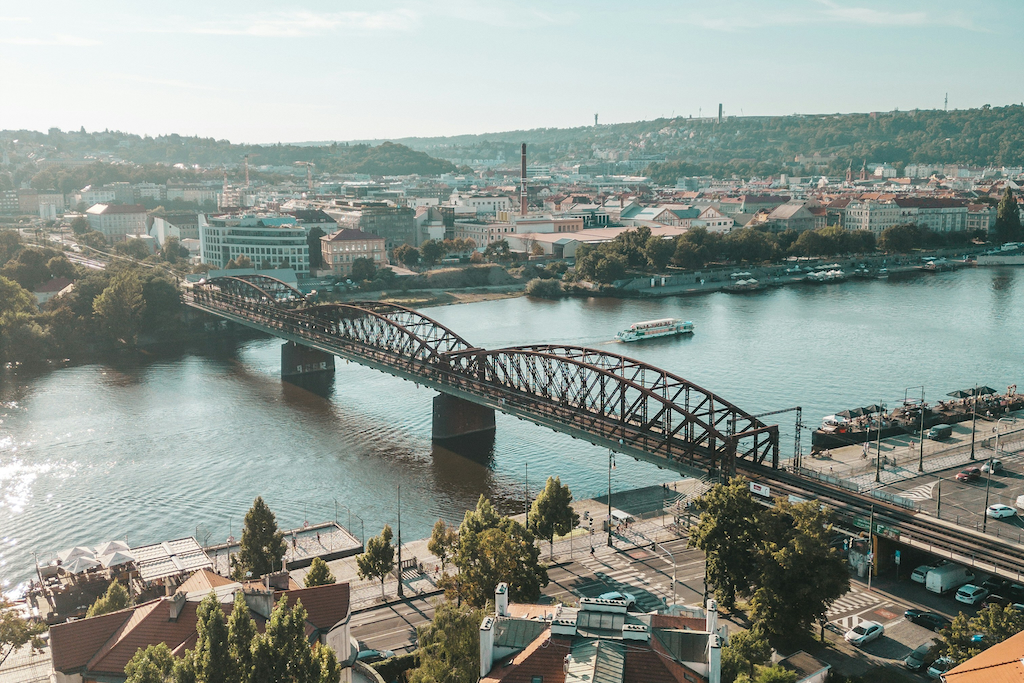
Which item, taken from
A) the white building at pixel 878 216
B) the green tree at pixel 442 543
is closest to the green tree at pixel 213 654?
the green tree at pixel 442 543

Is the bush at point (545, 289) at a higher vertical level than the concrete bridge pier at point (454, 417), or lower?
higher

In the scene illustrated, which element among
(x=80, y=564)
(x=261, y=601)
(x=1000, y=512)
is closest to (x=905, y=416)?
(x=1000, y=512)

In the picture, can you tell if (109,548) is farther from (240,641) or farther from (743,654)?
(743,654)

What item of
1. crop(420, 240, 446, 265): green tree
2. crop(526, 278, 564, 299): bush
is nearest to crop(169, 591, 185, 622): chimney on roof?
crop(526, 278, 564, 299): bush

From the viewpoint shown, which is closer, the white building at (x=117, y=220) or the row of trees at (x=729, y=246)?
the row of trees at (x=729, y=246)

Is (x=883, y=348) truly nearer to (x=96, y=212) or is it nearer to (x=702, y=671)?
(x=702, y=671)

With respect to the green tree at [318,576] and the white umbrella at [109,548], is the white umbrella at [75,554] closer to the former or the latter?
the white umbrella at [109,548]

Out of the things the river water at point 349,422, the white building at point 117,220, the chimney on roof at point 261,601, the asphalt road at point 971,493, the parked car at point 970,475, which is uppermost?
the white building at point 117,220

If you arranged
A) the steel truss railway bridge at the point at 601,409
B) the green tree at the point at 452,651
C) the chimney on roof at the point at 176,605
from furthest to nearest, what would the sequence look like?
the steel truss railway bridge at the point at 601,409, the chimney on roof at the point at 176,605, the green tree at the point at 452,651
